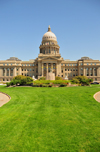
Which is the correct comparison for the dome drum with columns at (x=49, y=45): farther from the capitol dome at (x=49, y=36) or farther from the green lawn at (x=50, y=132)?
the green lawn at (x=50, y=132)

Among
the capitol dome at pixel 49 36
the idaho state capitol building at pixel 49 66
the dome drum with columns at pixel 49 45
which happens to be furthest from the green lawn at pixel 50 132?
the capitol dome at pixel 49 36

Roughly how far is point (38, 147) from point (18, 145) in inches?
49.8

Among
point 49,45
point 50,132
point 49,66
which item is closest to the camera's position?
point 50,132

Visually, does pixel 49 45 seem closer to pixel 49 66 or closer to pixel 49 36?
pixel 49 36

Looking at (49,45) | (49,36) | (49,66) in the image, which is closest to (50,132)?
(49,66)

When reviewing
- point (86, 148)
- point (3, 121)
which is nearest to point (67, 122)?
point (86, 148)

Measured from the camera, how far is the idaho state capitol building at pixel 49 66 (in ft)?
302

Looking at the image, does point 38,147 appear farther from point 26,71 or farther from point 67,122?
point 26,71

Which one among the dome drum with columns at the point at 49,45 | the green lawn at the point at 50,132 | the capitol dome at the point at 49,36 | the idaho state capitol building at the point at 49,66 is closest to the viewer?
the green lawn at the point at 50,132

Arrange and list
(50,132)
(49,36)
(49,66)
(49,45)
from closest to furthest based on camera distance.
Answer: (50,132) < (49,66) < (49,45) < (49,36)

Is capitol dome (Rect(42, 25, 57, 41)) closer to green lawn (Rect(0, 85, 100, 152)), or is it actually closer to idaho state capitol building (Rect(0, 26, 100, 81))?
idaho state capitol building (Rect(0, 26, 100, 81))

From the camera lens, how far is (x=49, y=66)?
92.4m

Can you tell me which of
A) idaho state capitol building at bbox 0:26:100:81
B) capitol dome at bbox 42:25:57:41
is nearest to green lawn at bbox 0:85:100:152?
idaho state capitol building at bbox 0:26:100:81

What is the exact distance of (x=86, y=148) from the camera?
7543 mm
